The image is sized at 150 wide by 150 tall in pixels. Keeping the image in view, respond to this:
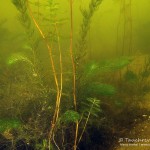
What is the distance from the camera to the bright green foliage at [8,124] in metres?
3.60

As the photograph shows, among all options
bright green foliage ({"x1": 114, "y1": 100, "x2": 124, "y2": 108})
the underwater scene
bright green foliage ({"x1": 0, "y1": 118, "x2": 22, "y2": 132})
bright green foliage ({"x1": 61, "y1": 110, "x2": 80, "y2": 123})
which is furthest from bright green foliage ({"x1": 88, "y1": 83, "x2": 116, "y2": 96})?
bright green foliage ({"x1": 0, "y1": 118, "x2": 22, "y2": 132})

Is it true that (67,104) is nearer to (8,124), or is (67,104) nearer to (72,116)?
(72,116)

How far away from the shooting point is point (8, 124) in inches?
143

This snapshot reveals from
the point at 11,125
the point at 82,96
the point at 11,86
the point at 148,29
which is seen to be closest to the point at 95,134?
the point at 82,96

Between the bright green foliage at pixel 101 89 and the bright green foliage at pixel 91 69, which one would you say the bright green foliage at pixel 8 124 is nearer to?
the bright green foliage at pixel 101 89

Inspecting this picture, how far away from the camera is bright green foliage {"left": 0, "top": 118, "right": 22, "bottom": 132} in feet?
11.8

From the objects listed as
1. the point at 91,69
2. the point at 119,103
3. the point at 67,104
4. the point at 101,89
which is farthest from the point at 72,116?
the point at 119,103

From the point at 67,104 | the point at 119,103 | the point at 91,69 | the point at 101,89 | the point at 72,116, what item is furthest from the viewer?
the point at 119,103

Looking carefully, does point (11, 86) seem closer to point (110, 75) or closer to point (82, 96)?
point (82, 96)

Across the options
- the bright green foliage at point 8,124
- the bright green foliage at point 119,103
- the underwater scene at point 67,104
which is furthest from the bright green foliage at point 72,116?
the bright green foliage at point 119,103

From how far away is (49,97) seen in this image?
421 centimetres

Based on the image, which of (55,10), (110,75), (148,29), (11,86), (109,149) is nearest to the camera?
(55,10)

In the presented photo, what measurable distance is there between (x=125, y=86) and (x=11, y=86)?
93.7 inches

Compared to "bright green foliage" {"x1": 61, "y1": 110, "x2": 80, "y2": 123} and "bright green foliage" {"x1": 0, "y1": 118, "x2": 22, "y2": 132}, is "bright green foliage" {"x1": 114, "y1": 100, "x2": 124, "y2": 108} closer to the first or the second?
"bright green foliage" {"x1": 61, "y1": 110, "x2": 80, "y2": 123}
